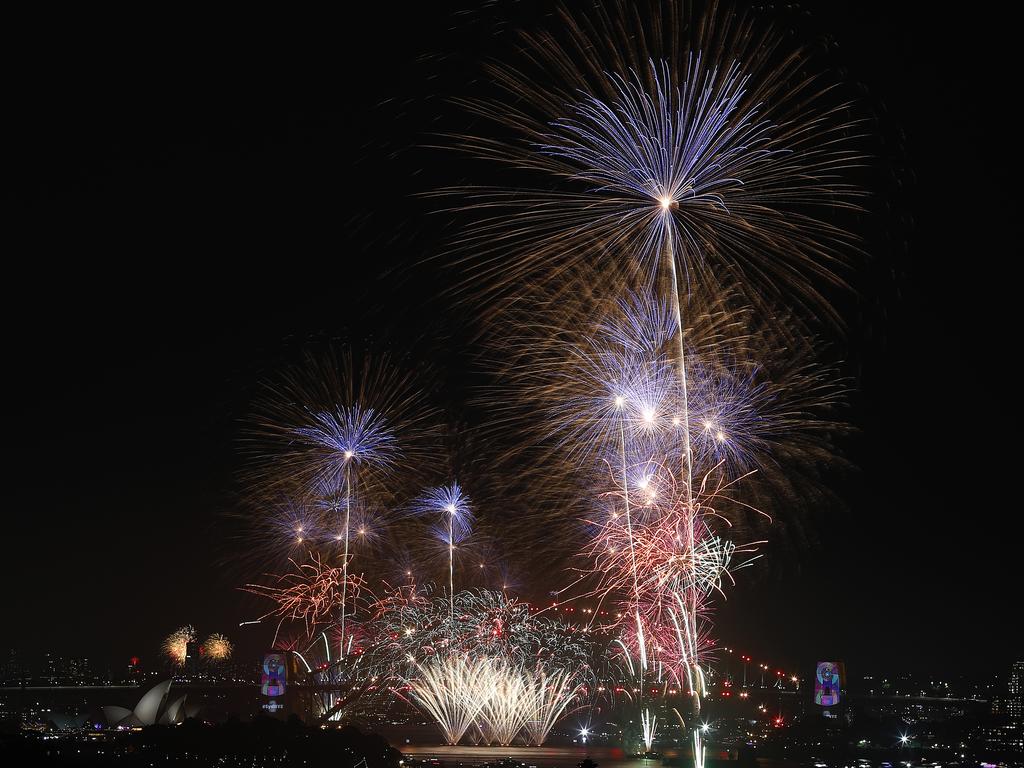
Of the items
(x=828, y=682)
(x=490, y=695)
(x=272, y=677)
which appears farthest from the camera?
(x=828, y=682)

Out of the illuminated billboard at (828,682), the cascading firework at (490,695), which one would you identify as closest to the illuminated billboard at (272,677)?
the cascading firework at (490,695)

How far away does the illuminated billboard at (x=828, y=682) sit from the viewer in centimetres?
18100

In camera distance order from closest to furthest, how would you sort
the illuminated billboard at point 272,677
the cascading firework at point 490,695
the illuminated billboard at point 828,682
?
the cascading firework at point 490,695 → the illuminated billboard at point 272,677 → the illuminated billboard at point 828,682

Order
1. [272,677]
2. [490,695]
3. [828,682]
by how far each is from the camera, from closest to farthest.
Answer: [490,695] → [272,677] → [828,682]

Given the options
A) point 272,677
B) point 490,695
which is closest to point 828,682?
point 272,677

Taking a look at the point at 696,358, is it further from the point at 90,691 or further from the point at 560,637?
the point at 90,691

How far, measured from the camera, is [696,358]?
34.0 meters

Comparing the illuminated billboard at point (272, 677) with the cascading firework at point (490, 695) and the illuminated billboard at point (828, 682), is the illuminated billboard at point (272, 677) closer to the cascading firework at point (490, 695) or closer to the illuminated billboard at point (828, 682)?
the cascading firework at point (490, 695)

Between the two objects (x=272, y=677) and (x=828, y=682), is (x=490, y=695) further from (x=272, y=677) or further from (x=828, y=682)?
(x=828, y=682)

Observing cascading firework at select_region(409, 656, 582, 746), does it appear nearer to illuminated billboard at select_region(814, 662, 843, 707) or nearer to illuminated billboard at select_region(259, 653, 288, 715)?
illuminated billboard at select_region(259, 653, 288, 715)

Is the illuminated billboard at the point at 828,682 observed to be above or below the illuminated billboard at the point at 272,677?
below

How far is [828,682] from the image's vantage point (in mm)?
182125

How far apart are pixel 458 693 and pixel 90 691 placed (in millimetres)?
119988

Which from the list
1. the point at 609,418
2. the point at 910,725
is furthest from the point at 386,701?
the point at 910,725
